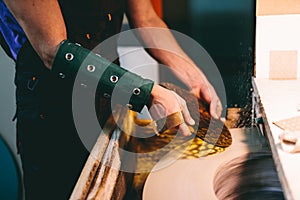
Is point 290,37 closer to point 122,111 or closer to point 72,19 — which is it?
point 122,111

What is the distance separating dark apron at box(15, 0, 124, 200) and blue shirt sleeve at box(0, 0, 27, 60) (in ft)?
0.11

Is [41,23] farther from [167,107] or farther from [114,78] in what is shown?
[167,107]

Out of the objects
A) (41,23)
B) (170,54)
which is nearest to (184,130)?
(170,54)

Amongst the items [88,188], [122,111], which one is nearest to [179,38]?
[122,111]

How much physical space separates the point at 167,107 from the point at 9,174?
Result: 0.91 m

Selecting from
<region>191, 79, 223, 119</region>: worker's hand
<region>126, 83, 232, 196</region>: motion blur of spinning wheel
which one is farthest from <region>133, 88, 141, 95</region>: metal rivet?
<region>191, 79, 223, 119</region>: worker's hand

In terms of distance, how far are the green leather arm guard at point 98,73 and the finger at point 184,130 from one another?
0.18m

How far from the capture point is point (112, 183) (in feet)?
3.98

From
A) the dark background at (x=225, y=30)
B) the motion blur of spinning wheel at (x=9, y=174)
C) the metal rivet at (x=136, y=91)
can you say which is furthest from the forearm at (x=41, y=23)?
the motion blur of spinning wheel at (x=9, y=174)

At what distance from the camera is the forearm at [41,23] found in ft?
4.18

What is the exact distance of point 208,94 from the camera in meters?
1.64

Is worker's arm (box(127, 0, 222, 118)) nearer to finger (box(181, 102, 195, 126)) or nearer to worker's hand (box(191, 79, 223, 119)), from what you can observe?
worker's hand (box(191, 79, 223, 119))

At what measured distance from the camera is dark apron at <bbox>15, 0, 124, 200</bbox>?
A: 150 cm

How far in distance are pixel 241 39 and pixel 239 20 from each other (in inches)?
2.7
